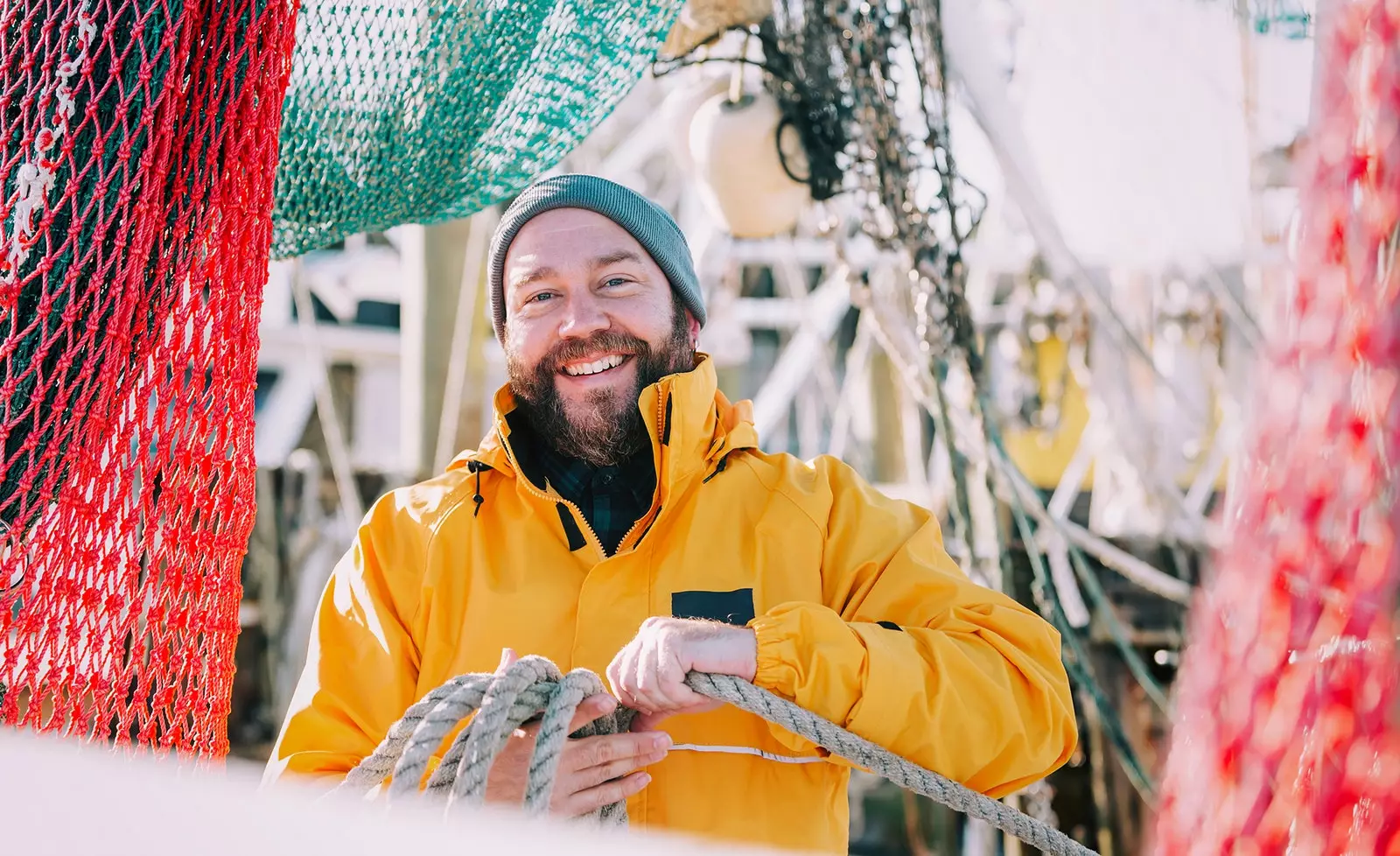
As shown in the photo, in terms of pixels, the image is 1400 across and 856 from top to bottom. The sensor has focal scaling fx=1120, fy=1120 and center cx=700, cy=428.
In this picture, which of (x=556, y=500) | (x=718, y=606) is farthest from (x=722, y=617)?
(x=556, y=500)

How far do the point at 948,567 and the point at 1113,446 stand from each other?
4.89 m

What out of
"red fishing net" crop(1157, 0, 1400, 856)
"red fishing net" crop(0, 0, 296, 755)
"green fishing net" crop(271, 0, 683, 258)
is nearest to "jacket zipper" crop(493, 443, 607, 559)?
"red fishing net" crop(0, 0, 296, 755)

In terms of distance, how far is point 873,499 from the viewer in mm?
2059

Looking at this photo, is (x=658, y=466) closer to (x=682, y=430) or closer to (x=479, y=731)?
(x=682, y=430)

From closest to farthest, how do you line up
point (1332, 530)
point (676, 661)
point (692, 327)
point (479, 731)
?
point (1332, 530)
point (479, 731)
point (676, 661)
point (692, 327)

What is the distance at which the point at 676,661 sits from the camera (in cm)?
159

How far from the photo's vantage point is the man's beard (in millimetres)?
2129

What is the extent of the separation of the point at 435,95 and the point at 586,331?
0.56 meters

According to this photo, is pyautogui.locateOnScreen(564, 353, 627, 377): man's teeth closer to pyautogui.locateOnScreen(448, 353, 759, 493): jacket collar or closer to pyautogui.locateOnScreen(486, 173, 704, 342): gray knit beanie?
pyautogui.locateOnScreen(448, 353, 759, 493): jacket collar

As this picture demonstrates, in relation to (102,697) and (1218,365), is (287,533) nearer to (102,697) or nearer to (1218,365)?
(102,697)

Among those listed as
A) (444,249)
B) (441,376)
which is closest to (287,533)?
(441,376)

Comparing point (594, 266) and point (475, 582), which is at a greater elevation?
point (594, 266)

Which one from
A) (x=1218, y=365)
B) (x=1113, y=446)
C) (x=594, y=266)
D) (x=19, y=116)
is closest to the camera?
(x=19, y=116)

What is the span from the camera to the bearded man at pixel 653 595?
1676 mm
